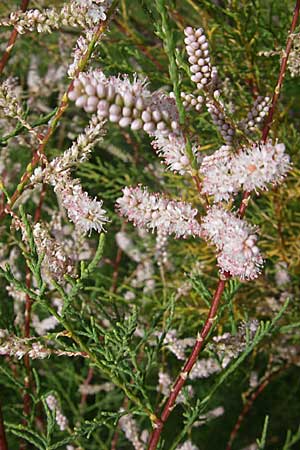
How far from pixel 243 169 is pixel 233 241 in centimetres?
5

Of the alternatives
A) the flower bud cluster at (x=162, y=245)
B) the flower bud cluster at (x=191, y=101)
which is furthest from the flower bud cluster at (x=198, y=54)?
the flower bud cluster at (x=162, y=245)

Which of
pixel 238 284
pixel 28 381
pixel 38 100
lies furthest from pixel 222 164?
pixel 38 100

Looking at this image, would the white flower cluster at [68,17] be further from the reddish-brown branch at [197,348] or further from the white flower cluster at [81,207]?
the reddish-brown branch at [197,348]

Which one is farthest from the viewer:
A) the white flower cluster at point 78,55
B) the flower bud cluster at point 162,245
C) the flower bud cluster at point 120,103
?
the flower bud cluster at point 162,245

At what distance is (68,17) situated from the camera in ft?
1.75

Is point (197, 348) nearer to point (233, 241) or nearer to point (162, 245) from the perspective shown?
point (233, 241)

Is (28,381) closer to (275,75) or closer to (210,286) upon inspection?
(210,286)

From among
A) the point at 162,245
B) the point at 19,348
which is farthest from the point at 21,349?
the point at 162,245

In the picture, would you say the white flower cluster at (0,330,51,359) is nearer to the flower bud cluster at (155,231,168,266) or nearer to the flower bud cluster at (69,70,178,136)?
the flower bud cluster at (69,70,178,136)

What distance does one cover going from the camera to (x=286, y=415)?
1.36 meters

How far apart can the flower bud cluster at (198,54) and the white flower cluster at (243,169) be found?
60mm

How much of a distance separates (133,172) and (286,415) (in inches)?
23.6

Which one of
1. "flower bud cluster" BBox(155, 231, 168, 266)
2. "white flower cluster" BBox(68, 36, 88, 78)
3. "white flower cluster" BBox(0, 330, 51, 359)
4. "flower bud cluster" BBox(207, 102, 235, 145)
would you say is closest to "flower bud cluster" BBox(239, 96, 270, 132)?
"flower bud cluster" BBox(207, 102, 235, 145)

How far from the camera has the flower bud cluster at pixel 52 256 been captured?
535 millimetres
